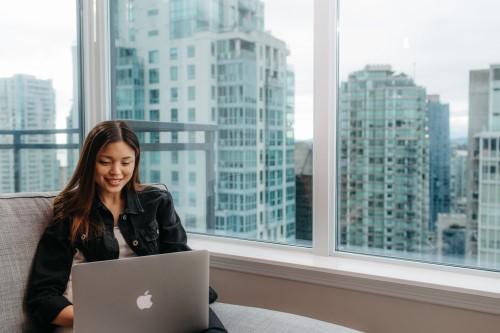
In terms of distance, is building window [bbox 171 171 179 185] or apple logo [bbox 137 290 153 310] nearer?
apple logo [bbox 137 290 153 310]

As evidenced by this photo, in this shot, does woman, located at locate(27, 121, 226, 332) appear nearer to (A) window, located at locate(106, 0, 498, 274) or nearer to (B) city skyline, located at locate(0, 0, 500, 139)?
(A) window, located at locate(106, 0, 498, 274)

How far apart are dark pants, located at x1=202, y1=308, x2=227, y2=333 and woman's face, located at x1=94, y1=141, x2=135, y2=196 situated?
52 centimetres

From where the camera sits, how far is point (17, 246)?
1503 millimetres

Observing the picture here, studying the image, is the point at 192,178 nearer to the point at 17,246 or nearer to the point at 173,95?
the point at 173,95

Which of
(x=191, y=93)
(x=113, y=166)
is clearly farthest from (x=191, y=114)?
(x=113, y=166)

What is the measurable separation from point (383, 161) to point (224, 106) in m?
0.82

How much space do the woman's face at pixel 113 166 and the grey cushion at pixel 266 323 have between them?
54cm

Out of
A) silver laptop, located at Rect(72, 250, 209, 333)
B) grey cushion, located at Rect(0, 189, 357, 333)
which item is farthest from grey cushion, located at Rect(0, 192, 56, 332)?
silver laptop, located at Rect(72, 250, 209, 333)

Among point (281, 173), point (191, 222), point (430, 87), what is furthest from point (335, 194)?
point (191, 222)

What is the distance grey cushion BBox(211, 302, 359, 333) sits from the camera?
1.52 m

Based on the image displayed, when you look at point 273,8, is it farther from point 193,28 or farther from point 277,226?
point 277,226

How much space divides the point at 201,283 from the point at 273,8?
134 centimetres

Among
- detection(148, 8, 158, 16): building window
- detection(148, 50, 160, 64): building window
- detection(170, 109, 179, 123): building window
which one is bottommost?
detection(170, 109, 179, 123): building window

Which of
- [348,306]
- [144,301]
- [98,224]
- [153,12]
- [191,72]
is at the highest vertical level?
[153,12]
